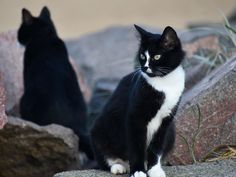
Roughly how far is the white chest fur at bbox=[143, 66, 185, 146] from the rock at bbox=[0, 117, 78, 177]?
0.90m

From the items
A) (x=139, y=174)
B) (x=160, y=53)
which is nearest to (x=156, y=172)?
(x=139, y=174)

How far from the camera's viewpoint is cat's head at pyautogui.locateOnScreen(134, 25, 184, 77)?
3.71 m

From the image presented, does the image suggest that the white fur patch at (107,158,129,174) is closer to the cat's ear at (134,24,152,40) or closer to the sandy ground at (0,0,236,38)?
the cat's ear at (134,24,152,40)

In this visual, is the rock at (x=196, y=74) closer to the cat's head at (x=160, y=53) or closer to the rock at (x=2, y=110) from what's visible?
the cat's head at (x=160, y=53)

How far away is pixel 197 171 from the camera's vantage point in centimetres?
384

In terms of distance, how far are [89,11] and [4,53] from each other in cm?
430

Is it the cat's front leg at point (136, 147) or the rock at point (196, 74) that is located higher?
the cat's front leg at point (136, 147)

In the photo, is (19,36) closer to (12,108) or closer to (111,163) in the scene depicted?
(12,108)

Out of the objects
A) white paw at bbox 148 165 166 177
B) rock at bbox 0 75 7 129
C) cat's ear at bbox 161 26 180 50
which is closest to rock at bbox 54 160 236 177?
white paw at bbox 148 165 166 177

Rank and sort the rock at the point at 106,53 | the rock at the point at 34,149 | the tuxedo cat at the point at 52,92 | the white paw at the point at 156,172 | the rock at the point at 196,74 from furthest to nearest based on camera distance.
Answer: the rock at the point at 106,53 → the rock at the point at 196,74 → the tuxedo cat at the point at 52,92 → the rock at the point at 34,149 → the white paw at the point at 156,172

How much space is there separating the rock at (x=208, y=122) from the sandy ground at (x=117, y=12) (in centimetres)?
535

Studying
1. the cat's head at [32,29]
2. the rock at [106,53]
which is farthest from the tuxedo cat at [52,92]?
the rock at [106,53]

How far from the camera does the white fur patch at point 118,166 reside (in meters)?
4.05

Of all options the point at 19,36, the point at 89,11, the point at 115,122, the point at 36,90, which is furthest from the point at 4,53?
the point at 89,11
